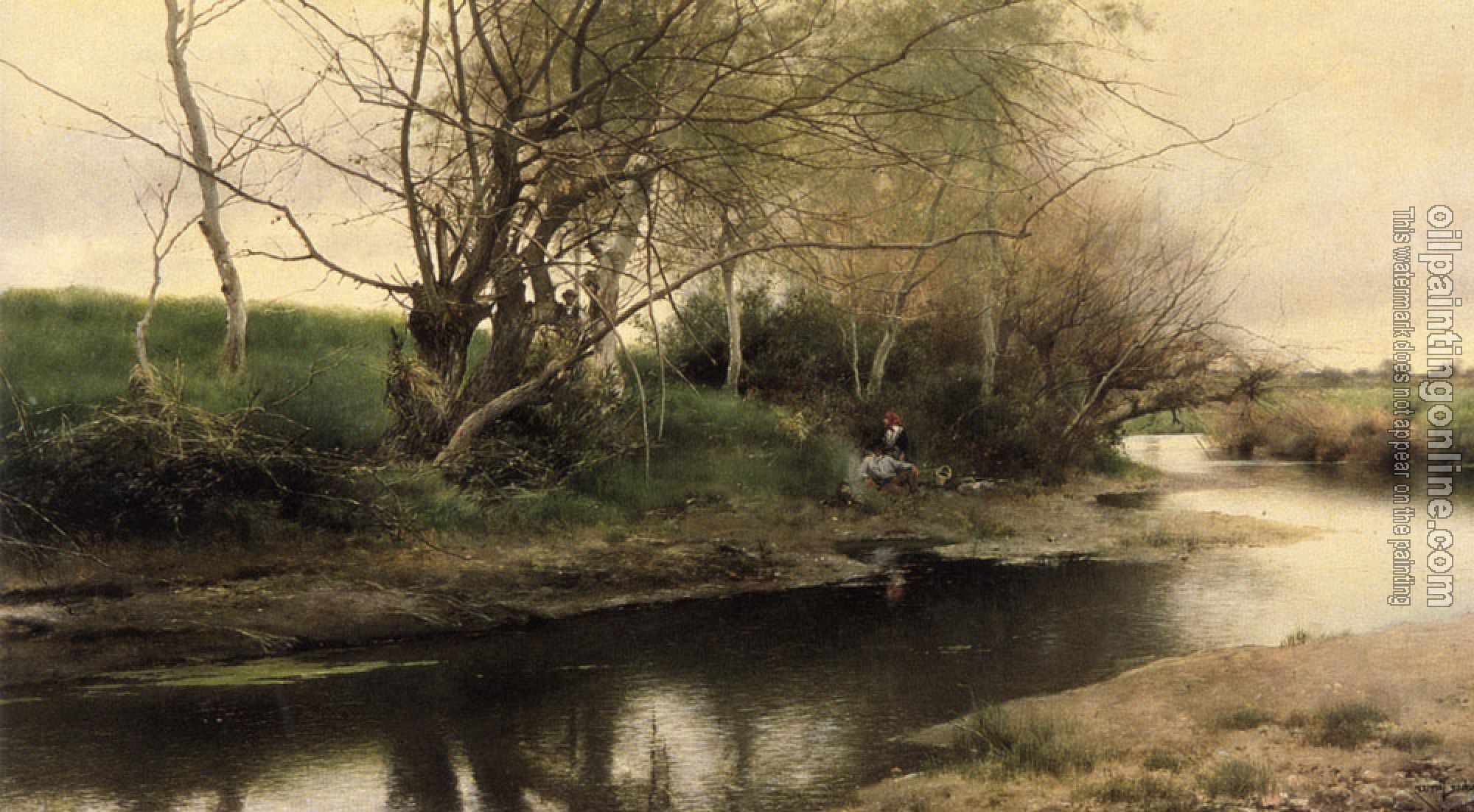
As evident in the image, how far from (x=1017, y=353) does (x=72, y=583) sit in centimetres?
1453

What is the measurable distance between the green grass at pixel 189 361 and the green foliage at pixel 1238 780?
25.2 ft

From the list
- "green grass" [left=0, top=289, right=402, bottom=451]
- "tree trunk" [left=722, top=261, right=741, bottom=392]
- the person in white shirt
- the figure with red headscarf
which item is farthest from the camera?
"tree trunk" [left=722, top=261, right=741, bottom=392]

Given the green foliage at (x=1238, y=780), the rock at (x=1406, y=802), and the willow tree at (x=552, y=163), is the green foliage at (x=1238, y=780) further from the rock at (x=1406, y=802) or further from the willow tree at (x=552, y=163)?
the willow tree at (x=552, y=163)

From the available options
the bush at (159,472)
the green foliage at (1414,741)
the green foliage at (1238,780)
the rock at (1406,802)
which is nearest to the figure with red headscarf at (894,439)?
the bush at (159,472)

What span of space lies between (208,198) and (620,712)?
315 inches

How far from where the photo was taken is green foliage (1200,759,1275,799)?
539 centimetres

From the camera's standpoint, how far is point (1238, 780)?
5.46 m

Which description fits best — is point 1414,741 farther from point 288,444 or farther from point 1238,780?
point 288,444

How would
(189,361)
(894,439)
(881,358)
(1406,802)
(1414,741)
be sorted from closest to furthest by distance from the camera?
(1406,802) → (1414,741) → (189,361) → (894,439) → (881,358)

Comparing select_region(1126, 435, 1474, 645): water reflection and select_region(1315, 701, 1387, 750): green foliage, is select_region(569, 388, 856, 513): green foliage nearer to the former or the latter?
select_region(1126, 435, 1474, 645): water reflection

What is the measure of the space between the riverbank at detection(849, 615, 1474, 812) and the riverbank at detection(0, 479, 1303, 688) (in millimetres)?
4551

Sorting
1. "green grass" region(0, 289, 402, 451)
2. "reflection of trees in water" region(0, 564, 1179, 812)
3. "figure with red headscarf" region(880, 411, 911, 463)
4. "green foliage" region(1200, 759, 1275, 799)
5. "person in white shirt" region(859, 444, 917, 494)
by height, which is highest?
"green grass" region(0, 289, 402, 451)

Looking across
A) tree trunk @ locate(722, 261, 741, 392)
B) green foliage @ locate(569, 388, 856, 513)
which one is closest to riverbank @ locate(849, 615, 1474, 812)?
green foliage @ locate(569, 388, 856, 513)

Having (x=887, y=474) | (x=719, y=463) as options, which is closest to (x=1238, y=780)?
(x=887, y=474)
